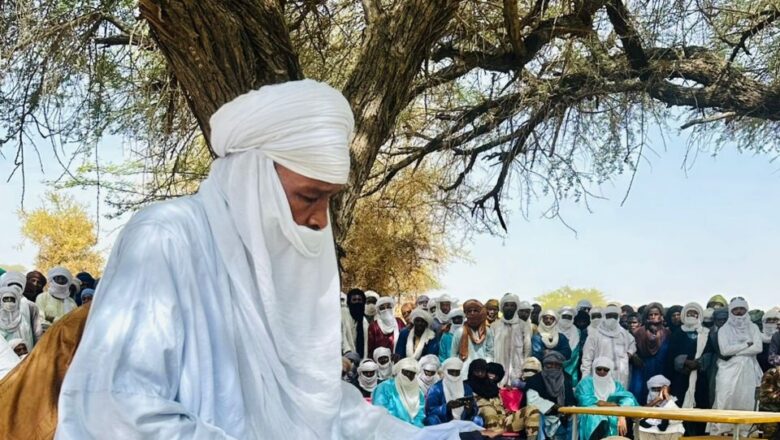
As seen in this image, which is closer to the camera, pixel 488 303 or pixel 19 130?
pixel 19 130

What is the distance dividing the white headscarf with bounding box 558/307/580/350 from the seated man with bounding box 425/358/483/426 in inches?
108

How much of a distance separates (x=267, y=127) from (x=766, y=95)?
810cm

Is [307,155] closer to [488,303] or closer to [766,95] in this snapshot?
[766,95]

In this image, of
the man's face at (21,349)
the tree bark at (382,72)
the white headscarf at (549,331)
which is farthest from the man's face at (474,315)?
the tree bark at (382,72)

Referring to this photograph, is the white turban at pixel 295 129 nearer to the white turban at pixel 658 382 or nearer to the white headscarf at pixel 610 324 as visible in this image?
the white turban at pixel 658 382

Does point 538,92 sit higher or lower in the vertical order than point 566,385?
higher

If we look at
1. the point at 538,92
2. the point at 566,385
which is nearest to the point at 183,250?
the point at 538,92

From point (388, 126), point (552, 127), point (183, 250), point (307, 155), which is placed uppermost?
point (552, 127)

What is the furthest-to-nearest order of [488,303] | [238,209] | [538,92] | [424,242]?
[424,242], [488,303], [538,92], [238,209]

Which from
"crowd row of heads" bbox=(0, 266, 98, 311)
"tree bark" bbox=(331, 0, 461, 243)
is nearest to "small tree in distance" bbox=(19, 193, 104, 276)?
"crowd row of heads" bbox=(0, 266, 98, 311)

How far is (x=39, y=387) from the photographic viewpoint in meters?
1.61

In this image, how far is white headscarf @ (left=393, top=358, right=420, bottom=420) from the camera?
9055 mm

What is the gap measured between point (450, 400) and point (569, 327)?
334 centimetres

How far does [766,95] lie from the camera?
8.70 metres
